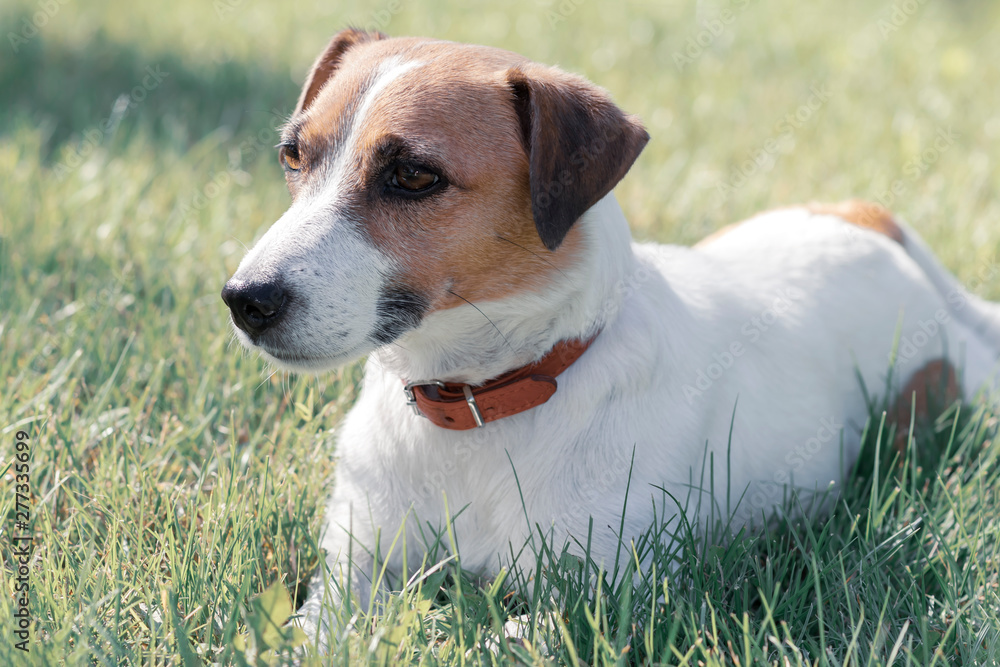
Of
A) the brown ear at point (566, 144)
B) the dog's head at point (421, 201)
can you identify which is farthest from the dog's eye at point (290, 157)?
the brown ear at point (566, 144)

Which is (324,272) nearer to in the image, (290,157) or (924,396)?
(290,157)

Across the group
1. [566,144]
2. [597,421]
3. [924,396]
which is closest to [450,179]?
[566,144]

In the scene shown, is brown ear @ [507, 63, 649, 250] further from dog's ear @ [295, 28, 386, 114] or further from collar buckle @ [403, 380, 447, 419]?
dog's ear @ [295, 28, 386, 114]

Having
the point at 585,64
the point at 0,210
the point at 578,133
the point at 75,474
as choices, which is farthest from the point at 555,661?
the point at 585,64

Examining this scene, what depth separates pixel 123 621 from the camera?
2.17 metres

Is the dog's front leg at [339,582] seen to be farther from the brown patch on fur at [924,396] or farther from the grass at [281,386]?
the brown patch on fur at [924,396]

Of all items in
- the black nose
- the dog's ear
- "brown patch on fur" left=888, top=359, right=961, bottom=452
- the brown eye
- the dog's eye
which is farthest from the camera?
"brown patch on fur" left=888, top=359, right=961, bottom=452

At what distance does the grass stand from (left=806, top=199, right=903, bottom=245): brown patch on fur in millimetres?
839

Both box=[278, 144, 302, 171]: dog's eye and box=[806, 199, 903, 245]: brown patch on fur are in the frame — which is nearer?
box=[278, 144, 302, 171]: dog's eye

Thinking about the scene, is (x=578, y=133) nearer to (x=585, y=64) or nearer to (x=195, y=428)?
(x=195, y=428)

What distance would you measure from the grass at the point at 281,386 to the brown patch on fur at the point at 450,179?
0.77 metres

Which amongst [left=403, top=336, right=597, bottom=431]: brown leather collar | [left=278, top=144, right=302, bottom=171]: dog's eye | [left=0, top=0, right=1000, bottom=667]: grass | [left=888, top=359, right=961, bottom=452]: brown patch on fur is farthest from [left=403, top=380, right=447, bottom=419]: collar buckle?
[left=888, top=359, right=961, bottom=452]: brown patch on fur

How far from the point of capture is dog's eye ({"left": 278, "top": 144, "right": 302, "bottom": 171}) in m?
2.52

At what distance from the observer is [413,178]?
87.0 inches
